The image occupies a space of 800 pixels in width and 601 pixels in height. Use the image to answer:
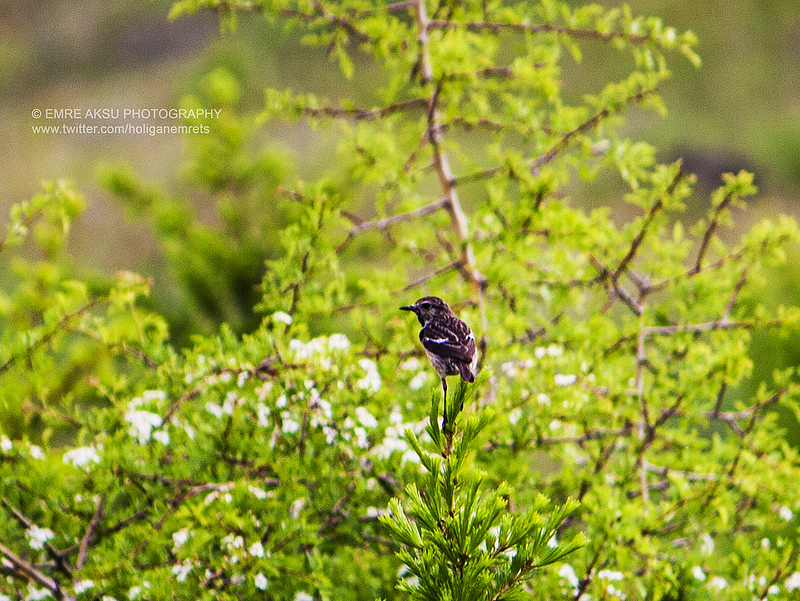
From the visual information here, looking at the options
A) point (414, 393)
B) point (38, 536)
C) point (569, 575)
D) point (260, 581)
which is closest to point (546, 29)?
point (414, 393)

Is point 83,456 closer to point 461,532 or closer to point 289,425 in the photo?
point 289,425

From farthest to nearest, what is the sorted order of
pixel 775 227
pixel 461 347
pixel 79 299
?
pixel 775 227 → pixel 79 299 → pixel 461 347

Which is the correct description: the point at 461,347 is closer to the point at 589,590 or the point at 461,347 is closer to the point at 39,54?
the point at 589,590

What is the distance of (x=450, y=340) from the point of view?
1285 mm

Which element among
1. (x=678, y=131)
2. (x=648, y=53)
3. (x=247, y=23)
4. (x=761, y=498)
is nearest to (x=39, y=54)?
(x=247, y=23)

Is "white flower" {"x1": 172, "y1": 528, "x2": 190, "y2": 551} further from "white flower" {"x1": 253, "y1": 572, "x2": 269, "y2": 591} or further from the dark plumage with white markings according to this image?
the dark plumage with white markings

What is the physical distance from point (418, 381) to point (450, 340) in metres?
0.97

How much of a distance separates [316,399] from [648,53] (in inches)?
72.2

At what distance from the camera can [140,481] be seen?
2.07m

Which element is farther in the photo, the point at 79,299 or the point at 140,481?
the point at 79,299

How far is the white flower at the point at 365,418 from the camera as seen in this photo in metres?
1.95

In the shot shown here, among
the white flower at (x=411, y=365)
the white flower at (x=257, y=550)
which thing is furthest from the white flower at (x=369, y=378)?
the white flower at (x=257, y=550)

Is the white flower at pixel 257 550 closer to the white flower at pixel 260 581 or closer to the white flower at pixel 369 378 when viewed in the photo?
the white flower at pixel 260 581

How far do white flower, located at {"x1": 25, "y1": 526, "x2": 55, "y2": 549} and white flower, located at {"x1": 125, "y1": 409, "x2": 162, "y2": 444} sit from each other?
0.39 metres
